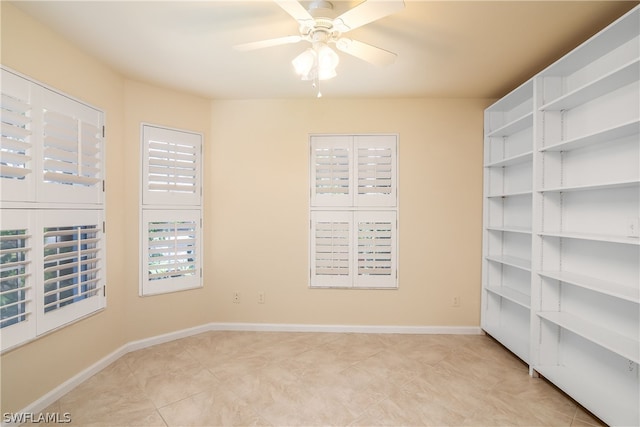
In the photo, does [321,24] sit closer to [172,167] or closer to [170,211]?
[172,167]

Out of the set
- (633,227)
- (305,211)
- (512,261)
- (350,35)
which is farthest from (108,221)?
(633,227)

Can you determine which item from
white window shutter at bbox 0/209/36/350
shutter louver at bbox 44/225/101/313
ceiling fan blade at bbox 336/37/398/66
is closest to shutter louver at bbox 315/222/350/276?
ceiling fan blade at bbox 336/37/398/66

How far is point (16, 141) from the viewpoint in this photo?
6.45 ft

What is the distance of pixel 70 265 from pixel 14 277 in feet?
1.33

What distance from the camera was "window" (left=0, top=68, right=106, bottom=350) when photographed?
1932mm

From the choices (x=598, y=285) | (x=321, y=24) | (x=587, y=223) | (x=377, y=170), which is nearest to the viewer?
(x=321, y=24)

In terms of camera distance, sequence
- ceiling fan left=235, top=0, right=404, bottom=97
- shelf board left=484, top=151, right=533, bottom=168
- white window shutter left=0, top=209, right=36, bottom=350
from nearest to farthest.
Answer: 1. ceiling fan left=235, top=0, right=404, bottom=97
2. white window shutter left=0, top=209, right=36, bottom=350
3. shelf board left=484, top=151, right=533, bottom=168

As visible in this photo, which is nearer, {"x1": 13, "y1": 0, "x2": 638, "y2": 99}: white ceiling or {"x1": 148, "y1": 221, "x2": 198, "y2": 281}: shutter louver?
{"x1": 13, "y1": 0, "x2": 638, "y2": 99}: white ceiling

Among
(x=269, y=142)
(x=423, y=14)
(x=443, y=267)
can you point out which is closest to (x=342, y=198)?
(x=269, y=142)

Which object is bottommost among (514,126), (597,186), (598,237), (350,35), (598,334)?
(598,334)

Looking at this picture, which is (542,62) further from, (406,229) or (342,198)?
(342,198)

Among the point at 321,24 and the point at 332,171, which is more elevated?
the point at 321,24

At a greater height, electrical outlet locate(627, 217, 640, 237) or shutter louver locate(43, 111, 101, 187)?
shutter louver locate(43, 111, 101, 187)

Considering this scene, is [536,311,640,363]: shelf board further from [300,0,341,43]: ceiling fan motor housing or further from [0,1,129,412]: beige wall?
[0,1,129,412]: beige wall
